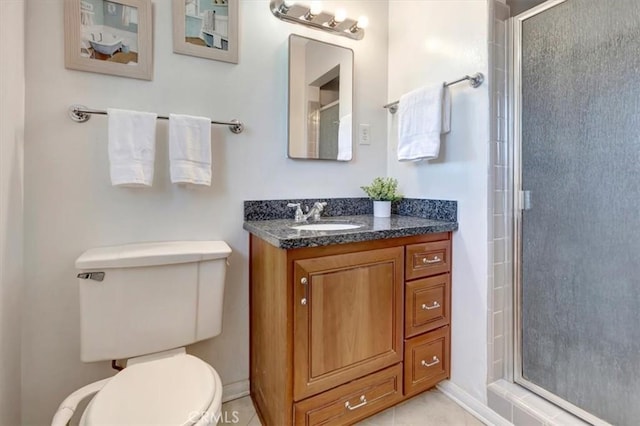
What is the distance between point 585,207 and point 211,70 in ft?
5.50

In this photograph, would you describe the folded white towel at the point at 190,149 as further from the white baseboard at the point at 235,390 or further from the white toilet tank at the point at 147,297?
the white baseboard at the point at 235,390

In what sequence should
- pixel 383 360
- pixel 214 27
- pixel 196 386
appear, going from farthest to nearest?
1. pixel 214 27
2. pixel 383 360
3. pixel 196 386

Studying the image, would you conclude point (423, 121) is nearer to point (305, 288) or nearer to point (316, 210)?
point (316, 210)

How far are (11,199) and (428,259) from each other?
163 centimetres

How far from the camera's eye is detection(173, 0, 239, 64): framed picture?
1396 mm

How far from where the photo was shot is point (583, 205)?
3.98ft

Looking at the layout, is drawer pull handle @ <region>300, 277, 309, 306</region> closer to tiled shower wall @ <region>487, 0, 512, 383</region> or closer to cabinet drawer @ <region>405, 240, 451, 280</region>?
cabinet drawer @ <region>405, 240, 451, 280</region>

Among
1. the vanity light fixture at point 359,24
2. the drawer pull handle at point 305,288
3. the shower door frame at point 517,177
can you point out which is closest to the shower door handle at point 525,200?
the shower door frame at point 517,177

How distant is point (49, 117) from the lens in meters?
1.21

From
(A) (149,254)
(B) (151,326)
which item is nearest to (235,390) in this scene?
(B) (151,326)

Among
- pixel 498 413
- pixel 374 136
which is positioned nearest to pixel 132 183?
pixel 374 136

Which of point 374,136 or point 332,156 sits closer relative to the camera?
point 332,156

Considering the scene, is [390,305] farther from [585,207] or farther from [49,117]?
[49,117]

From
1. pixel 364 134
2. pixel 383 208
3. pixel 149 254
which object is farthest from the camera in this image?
pixel 364 134
